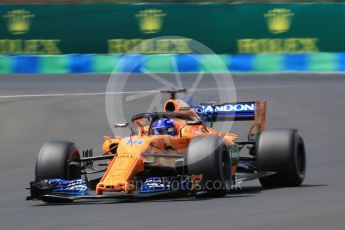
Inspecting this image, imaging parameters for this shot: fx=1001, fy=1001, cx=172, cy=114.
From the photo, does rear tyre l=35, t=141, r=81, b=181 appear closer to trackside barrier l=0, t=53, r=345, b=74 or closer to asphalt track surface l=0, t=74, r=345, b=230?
asphalt track surface l=0, t=74, r=345, b=230

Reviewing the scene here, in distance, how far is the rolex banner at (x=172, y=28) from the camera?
981 inches

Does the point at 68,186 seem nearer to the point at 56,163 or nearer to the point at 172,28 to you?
the point at 56,163

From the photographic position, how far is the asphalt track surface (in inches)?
369

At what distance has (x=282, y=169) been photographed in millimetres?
12125

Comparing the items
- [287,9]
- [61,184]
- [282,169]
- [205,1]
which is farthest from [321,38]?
[61,184]

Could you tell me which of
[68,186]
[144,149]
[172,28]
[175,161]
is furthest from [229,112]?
[172,28]

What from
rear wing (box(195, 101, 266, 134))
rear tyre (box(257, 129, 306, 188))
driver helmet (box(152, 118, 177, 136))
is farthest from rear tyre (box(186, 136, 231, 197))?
rear wing (box(195, 101, 266, 134))

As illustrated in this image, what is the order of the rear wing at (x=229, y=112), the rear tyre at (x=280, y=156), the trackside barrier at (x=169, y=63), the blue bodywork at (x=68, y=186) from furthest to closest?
the trackside barrier at (x=169, y=63) < the rear wing at (x=229, y=112) < the rear tyre at (x=280, y=156) < the blue bodywork at (x=68, y=186)

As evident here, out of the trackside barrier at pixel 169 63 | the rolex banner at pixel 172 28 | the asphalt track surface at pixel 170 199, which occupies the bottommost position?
the asphalt track surface at pixel 170 199

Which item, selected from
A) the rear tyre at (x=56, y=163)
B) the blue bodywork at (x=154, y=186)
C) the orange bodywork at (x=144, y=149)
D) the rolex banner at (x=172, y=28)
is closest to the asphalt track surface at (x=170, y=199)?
the blue bodywork at (x=154, y=186)

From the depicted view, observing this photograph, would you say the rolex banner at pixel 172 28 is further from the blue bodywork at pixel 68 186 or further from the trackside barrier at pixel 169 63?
the blue bodywork at pixel 68 186

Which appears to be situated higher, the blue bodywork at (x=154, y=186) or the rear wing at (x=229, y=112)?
the rear wing at (x=229, y=112)

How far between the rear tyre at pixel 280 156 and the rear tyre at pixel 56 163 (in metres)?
2.26

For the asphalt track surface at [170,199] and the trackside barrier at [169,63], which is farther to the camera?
the trackside barrier at [169,63]
